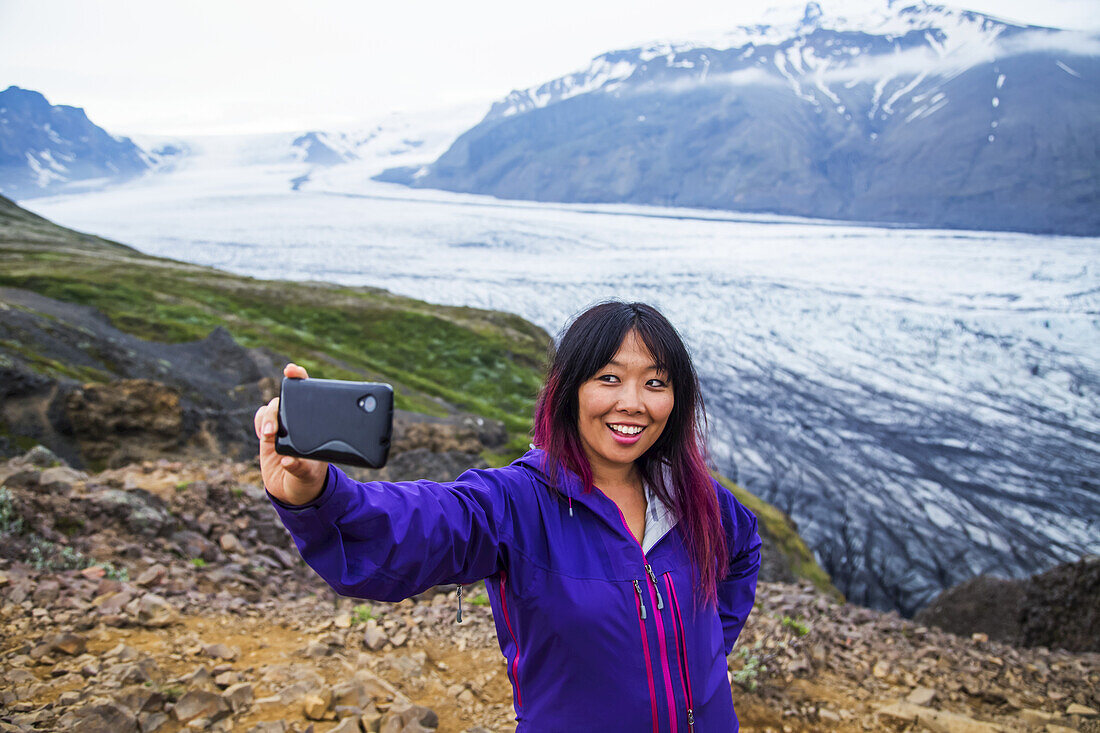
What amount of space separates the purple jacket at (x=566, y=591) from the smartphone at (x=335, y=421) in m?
0.20

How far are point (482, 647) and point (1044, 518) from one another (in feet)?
78.4

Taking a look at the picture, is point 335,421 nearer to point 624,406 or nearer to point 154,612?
point 624,406

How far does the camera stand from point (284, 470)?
139 centimetres

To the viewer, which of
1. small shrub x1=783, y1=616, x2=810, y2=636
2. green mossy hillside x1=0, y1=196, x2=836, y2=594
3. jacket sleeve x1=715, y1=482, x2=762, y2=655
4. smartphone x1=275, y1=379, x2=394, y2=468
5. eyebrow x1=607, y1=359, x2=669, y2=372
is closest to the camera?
smartphone x1=275, y1=379, x2=394, y2=468

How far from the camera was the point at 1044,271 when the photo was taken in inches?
2255

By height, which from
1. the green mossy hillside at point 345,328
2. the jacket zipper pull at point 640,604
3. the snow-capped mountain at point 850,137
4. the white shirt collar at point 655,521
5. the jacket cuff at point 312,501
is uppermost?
the snow-capped mountain at point 850,137

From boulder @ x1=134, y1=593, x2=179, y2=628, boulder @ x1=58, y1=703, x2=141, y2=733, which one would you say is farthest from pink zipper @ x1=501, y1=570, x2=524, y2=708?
boulder @ x1=134, y1=593, x2=179, y2=628

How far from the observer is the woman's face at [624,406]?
6.33ft

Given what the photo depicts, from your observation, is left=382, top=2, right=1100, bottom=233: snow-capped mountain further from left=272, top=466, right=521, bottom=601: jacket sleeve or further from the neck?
left=272, top=466, right=521, bottom=601: jacket sleeve

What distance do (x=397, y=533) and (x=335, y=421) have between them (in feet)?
1.06

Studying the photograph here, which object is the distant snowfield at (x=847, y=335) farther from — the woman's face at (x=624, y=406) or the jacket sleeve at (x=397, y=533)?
the jacket sleeve at (x=397, y=533)

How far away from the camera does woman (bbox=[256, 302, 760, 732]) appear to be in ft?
4.92

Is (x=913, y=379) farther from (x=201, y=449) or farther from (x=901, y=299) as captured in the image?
(x=201, y=449)

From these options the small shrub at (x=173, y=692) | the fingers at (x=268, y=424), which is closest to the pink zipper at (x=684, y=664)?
the fingers at (x=268, y=424)
